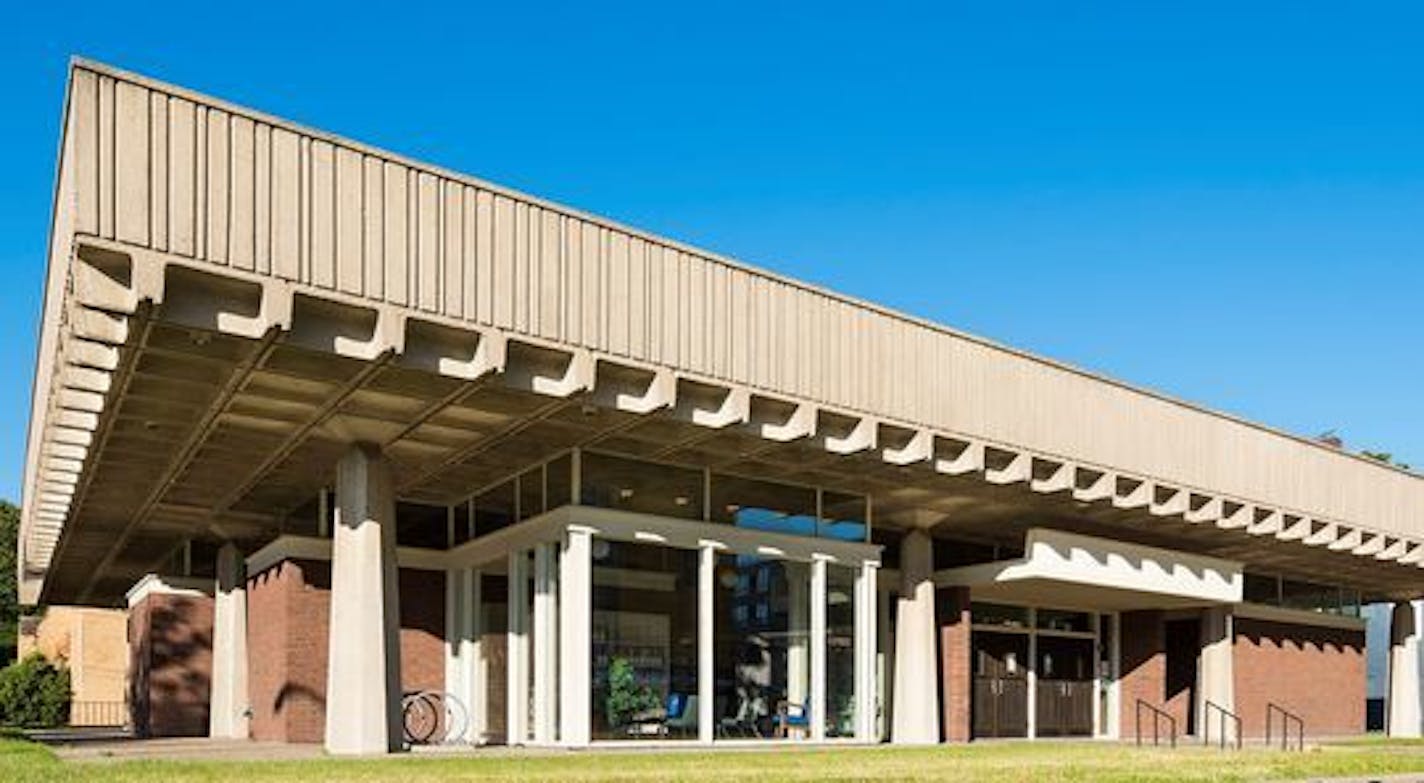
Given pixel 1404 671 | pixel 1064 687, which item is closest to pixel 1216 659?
pixel 1064 687

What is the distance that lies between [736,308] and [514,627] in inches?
223

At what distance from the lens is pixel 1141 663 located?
106ft

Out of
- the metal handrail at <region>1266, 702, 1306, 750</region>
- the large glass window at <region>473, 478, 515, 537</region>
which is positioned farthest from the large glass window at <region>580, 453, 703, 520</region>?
the metal handrail at <region>1266, 702, 1306, 750</region>

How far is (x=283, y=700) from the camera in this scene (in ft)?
75.4

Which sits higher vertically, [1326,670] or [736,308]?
[736,308]

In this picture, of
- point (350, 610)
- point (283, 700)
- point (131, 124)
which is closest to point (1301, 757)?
point (350, 610)

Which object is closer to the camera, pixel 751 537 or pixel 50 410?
pixel 50 410

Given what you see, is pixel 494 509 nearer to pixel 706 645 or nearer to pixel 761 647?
pixel 706 645

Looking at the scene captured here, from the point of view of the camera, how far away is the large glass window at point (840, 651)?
77.3 ft

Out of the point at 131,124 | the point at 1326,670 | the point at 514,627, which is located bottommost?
the point at 1326,670

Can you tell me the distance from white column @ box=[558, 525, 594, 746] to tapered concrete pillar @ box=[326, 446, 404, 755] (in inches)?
82.7

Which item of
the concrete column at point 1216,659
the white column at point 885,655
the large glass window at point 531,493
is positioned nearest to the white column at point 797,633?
the white column at point 885,655

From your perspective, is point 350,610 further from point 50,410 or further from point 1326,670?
point 1326,670

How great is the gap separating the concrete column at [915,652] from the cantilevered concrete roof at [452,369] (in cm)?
97
